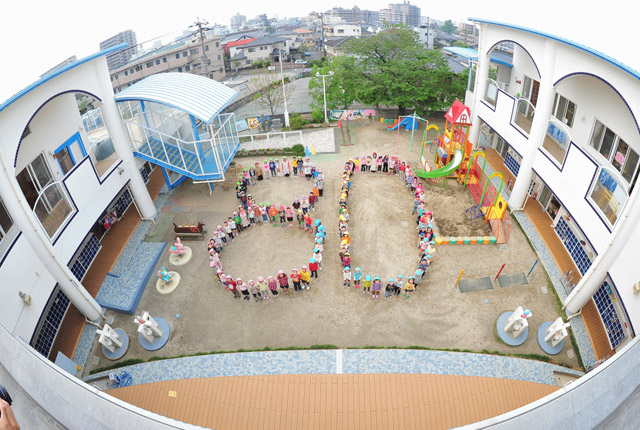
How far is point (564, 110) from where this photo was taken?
1681 cm

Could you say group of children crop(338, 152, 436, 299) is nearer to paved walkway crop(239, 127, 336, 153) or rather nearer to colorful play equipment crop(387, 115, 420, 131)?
paved walkway crop(239, 127, 336, 153)

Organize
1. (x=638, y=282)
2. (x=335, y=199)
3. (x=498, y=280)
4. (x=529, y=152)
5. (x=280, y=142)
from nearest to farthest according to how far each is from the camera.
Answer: (x=638, y=282) → (x=498, y=280) → (x=529, y=152) → (x=335, y=199) → (x=280, y=142)

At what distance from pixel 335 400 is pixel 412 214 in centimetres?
1024

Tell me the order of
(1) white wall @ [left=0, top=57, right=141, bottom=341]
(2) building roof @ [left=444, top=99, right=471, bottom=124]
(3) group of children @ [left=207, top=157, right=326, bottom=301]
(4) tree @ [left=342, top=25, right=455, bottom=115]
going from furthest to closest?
(4) tree @ [left=342, top=25, right=455, bottom=115] → (2) building roof @ [left=444, top=99, right=471, bottom=124] → (3) group of children @ [left=207, top=157, right=326, bottom=301] → (1) white wall @ [left=0, top=57, right=141, bottom=341]

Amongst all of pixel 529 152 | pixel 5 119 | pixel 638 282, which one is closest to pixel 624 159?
pixel 529 152

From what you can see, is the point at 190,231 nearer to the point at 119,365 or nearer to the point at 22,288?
the point at 119,365

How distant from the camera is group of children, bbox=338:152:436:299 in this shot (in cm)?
1401

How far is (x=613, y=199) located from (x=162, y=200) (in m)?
20.4

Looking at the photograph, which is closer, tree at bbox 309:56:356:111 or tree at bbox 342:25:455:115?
tree at bbox 342:25:455:115

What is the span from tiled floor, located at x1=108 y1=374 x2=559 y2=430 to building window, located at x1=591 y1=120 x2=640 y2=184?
8.26 meters

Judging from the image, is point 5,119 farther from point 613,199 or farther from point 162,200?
point 613,199

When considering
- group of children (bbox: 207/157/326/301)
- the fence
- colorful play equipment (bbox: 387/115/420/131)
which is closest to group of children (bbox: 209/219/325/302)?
group of children (bbox: 207/157/326/301)

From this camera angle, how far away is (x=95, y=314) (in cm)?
1388

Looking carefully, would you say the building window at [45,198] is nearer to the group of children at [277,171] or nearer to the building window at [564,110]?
the group of children at [277,171]
